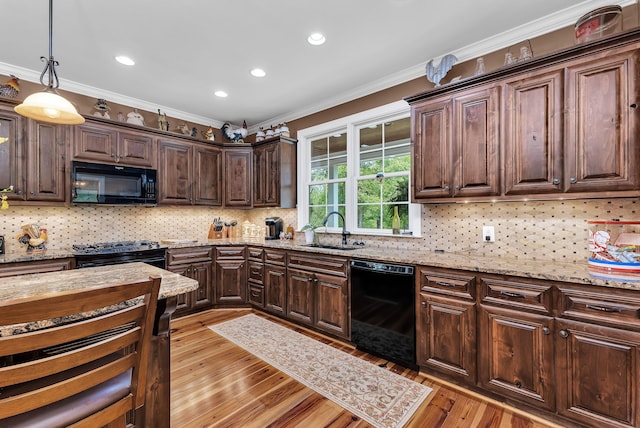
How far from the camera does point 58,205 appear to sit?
10.2 feet

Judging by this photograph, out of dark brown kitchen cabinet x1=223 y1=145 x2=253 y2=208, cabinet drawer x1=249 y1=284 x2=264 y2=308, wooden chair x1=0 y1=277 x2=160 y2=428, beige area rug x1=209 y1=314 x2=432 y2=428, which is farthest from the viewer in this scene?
dark brown kitchen cabinet x1=223 y1=145 x2=253 y2=208

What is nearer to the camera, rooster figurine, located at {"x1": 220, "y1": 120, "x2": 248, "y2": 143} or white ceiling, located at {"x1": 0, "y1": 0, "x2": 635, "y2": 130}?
white ceiling, located at {"x1": 0, "y1": 0, "x2": 635, "y2": 130}

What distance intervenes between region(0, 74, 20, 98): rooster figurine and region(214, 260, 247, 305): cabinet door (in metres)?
2.73

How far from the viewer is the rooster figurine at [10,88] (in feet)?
9.29

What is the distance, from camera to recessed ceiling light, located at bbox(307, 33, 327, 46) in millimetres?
2479

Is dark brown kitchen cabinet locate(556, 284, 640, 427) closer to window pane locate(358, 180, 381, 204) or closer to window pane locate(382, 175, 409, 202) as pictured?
window pane locate(382, 175, 409, 202)

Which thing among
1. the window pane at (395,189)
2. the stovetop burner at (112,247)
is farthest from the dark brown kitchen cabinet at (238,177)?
the window pane at (395,189)

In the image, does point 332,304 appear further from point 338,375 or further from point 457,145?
point 457,145

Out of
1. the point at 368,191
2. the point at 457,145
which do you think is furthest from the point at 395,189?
the point at 457,145

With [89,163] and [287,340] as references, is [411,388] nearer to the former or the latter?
[287,340]

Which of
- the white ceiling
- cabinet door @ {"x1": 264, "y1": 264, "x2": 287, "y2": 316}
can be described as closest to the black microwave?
the white ceiling

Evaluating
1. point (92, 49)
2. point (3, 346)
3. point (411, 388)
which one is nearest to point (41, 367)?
point (3, 346)

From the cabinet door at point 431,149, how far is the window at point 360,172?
0.43 metres

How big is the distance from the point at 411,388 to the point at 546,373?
866 millimetres
